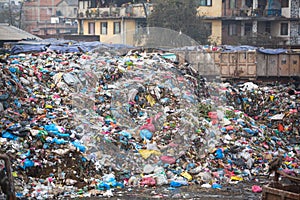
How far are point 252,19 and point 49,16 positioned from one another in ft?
95.0

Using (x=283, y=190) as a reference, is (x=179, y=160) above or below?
below

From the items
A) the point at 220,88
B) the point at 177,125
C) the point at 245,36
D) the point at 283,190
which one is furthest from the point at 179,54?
the point at 245,36

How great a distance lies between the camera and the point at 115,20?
36188mm

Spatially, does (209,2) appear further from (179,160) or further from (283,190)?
(283,190)

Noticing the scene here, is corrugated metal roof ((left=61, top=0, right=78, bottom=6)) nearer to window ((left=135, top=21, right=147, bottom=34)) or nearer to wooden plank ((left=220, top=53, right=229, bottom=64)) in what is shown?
window ((left=135, top=21, right=147, bottom=34))

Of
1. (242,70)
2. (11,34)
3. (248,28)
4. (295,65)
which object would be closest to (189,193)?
(242,70)

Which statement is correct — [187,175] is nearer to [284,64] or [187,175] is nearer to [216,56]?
[216,56]

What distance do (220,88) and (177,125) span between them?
192 inches

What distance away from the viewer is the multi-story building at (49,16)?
52312mm

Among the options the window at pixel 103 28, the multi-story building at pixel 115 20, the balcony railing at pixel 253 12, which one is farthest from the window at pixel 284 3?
the window at pixel 103 28

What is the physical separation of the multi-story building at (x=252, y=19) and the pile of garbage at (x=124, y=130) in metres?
19.2

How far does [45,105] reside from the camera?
40.2ft

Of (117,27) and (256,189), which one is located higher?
(117,27)

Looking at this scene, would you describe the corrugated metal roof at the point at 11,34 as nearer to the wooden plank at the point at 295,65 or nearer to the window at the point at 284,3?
the wooden plank at the point at 295,65
